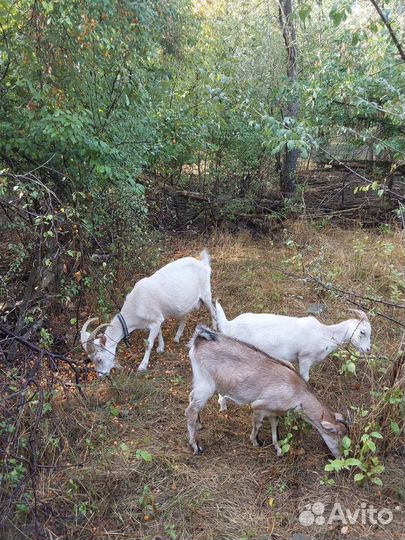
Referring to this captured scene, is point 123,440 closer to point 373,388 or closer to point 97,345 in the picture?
point 97,345

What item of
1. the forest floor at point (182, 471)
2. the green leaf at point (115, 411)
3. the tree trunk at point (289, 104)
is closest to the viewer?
the forest floor at point (182, 471)

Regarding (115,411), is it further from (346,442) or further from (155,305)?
(346,442)

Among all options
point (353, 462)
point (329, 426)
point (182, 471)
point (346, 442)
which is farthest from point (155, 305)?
point (353, 462)

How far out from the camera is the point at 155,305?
17.0 feet

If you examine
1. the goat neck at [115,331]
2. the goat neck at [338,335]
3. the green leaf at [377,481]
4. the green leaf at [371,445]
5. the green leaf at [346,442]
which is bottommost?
the green leaf at [377,481]

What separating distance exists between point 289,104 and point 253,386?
655cm

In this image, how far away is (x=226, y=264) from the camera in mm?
7480

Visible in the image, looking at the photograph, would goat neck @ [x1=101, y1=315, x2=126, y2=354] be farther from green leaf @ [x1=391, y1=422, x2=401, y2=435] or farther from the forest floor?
green leaf @ [x1=391, y1=422, x2=401, y2=435]

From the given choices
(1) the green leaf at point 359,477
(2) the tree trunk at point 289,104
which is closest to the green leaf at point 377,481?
(1) the green leaf at point 359,477

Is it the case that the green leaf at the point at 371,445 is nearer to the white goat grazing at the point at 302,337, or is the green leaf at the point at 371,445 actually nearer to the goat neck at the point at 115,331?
the white goat grazing at the point at 302,337

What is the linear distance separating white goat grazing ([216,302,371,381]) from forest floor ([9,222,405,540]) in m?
0.22

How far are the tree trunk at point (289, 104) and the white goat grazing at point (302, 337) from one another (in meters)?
4.97

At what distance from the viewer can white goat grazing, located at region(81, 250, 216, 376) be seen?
4.71 meters

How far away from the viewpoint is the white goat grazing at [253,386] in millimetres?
3467
